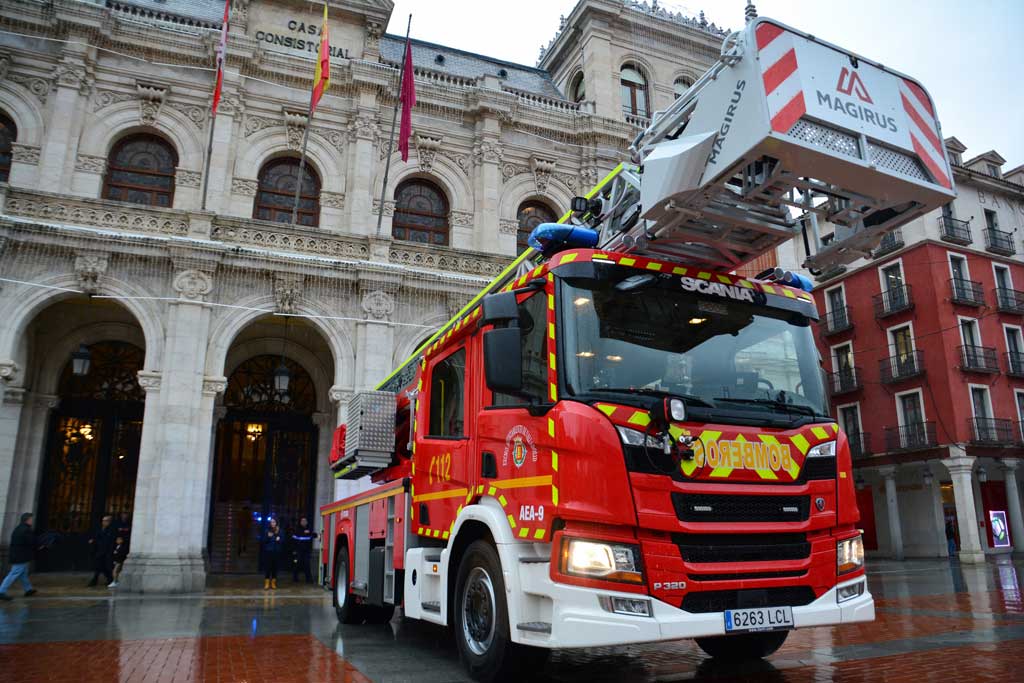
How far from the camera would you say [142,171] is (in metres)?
19.1

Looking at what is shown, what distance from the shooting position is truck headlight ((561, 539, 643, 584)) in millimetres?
4617

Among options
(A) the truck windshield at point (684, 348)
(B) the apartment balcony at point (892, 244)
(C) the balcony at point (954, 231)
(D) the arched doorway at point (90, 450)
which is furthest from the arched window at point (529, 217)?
(C) the balcony at point (954, 231)

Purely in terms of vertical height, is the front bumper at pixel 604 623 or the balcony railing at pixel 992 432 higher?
the balcony railing at pixel 992 432

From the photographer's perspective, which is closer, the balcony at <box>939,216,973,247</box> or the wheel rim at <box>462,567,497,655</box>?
the wheel rim at <box>462,567,497,655</box>


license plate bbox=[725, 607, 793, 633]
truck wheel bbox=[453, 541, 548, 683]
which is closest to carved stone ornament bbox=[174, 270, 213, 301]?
truck wheel bbox=[453, 541, 548, 683]

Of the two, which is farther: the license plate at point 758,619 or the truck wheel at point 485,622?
the truck wheel at point 485,622

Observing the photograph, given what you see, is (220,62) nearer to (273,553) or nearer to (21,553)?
(21,553)

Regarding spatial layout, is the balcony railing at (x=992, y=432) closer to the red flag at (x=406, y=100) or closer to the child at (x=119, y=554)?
the red flag at (x=406, y=100)

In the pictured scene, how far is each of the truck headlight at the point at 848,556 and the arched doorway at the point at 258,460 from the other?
17.2 meters

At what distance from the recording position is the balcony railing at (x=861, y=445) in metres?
29.8

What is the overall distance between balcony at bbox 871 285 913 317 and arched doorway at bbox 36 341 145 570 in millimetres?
27690

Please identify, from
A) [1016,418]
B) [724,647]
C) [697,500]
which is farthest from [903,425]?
[697,500]

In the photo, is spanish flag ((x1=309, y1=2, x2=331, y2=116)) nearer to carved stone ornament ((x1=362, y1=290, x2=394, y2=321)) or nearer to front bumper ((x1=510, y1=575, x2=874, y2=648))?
carved stone ornament ((x1=362, y1=290, x2=394, y2=321))

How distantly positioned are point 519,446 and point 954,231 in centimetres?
3088
